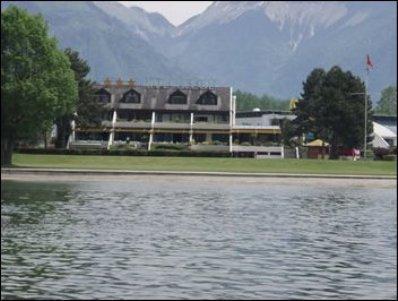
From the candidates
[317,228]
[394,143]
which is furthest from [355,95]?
[317,228]

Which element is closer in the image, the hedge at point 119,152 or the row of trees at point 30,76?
the row of trees at point 30,76

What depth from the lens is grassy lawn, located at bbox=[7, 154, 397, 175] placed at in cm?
9100

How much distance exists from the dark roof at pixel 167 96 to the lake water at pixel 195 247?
316 feet

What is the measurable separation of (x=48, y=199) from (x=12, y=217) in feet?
40.0

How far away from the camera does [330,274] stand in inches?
861

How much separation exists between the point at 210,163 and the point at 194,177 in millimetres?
21348

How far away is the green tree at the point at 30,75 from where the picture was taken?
8100 centimetres

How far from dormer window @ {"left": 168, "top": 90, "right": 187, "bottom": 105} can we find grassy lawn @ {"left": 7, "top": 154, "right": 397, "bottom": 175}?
4756 cm

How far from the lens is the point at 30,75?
276 feet

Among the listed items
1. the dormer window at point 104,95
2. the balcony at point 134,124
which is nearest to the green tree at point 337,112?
the balcony at point 134,124

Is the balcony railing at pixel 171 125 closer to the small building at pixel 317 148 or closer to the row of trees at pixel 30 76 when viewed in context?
the small building at pixel 317 148

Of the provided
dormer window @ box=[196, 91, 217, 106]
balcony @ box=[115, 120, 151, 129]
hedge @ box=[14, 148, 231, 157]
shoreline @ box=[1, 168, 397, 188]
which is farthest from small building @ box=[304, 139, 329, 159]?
shoreline @ box=[1, 168, 397, 188]

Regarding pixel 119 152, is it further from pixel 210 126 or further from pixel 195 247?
pixel 195 247

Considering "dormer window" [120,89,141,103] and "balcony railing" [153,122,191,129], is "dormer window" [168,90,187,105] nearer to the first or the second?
"dormer window" [120,89,141,103]
